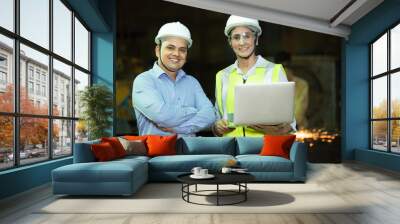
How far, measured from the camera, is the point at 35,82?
593cm

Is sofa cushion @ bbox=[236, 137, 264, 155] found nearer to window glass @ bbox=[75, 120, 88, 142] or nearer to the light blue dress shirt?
the light blue dress shirt

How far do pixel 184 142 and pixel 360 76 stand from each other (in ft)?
15.9

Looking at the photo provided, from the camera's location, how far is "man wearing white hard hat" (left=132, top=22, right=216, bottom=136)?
325 inches

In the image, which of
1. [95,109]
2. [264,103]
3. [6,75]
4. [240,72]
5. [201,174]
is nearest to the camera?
[201,174]

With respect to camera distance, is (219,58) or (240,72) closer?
(240,72)

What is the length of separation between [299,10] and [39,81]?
15.9 ft

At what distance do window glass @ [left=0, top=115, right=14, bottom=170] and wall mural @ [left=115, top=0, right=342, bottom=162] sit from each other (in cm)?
339

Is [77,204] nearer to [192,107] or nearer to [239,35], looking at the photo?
[192,107]

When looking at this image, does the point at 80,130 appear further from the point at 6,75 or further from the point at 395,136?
the point at 395,136

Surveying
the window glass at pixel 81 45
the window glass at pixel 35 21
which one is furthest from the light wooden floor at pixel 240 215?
the window glass at pixel 81 45

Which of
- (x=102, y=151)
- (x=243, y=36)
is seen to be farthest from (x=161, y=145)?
(x=243, y=36)

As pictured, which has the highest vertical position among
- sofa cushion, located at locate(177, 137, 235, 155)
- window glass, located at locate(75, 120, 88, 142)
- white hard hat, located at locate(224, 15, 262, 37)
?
white hard hat, located at locate(224, 15, 262, 37)

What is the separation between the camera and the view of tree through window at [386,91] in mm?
8172

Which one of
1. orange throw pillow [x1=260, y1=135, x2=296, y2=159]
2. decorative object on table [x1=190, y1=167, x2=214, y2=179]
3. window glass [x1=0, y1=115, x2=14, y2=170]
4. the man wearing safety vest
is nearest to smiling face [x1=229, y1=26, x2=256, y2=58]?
the man wearing safety vest
